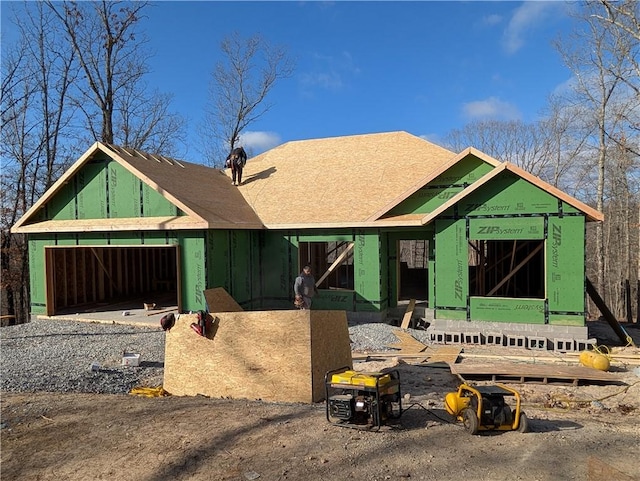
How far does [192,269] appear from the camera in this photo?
13.7 meters

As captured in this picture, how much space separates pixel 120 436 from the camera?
5863 mm

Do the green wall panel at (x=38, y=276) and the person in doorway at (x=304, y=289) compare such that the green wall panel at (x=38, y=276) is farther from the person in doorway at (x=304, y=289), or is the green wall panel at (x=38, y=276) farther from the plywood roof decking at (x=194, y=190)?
the person in doorway at (x=304, y=289)

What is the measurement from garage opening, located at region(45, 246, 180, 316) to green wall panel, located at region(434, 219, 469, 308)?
8297mm

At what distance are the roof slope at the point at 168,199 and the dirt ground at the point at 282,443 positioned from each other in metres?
6.84

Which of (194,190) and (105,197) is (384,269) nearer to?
(194,190)

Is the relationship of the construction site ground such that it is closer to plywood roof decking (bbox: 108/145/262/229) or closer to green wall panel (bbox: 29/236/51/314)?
plywood roof decking (bbox: 108/145/262/229)

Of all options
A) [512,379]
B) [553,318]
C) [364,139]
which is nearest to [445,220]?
[553,318]

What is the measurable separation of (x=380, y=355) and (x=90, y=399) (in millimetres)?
6317

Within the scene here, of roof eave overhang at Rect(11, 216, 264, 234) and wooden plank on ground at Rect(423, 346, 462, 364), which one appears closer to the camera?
wooden plank on ground at Rect(423, 346, 462, 364)

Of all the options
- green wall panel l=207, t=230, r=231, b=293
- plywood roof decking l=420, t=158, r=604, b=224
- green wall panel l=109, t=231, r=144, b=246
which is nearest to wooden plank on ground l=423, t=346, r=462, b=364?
plywood roof decking l=420, t=158, r=604, b=224

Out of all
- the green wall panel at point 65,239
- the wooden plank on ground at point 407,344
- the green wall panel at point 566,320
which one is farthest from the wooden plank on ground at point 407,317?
the green wall panel at point 65,239

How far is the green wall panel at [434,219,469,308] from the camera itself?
12641 mm

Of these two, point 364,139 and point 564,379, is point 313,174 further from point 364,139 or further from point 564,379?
point 564,379

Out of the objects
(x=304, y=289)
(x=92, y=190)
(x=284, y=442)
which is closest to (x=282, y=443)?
(x=284, y=442)
